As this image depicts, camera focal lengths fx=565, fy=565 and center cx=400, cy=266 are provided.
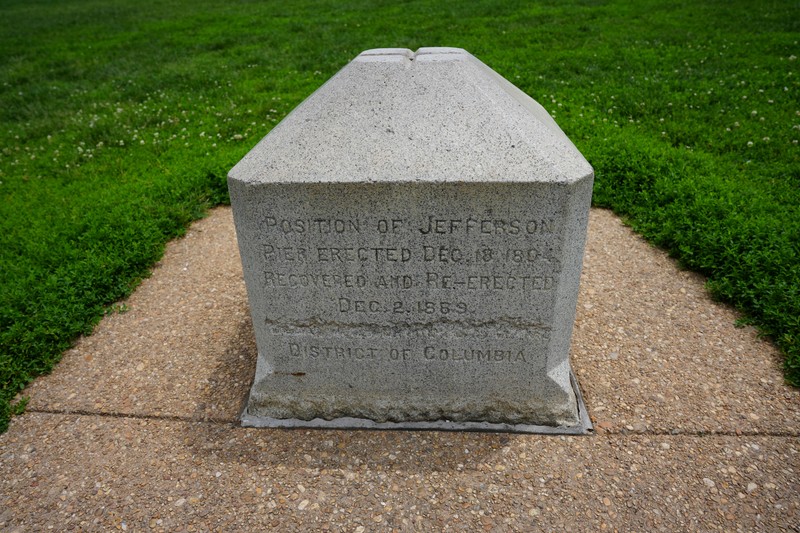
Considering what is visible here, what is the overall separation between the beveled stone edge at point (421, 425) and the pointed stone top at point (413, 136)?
1440 millimetres

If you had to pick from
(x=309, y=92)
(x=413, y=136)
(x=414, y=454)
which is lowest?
(x=414, y=454)

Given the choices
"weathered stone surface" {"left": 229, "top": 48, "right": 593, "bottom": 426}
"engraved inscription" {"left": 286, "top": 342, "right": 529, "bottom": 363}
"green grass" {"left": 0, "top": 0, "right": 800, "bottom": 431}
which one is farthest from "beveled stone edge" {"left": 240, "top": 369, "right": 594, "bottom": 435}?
"green grass" {"left": 0, "top": 0, "right": 800, "bottom": 431}

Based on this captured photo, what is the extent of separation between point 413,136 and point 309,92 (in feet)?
21.9

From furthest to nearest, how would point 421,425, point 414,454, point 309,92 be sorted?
point 309,92
point 421,425
point 414,454

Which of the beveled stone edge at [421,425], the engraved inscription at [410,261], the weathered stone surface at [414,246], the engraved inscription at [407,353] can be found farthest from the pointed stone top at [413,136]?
the beveled stone edge at [421,425]

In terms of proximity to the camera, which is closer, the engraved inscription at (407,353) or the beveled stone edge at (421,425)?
the engraved inscription at (407,353)

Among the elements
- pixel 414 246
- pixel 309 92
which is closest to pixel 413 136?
pixel 414 246

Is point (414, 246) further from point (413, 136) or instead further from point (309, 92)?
point (309, 92)

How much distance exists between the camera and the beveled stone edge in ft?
10.3

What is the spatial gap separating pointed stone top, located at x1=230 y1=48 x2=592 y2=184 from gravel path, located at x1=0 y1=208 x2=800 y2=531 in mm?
1490

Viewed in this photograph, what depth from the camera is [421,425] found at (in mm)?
3178

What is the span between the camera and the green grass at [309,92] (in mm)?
4426

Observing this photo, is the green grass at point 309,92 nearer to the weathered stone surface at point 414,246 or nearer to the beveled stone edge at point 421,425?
the beveled stone edge at point 421,425

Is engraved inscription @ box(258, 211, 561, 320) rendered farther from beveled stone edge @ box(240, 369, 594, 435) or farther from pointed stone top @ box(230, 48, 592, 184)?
beveled stone edge @ box(240, 369, 594, 435)
